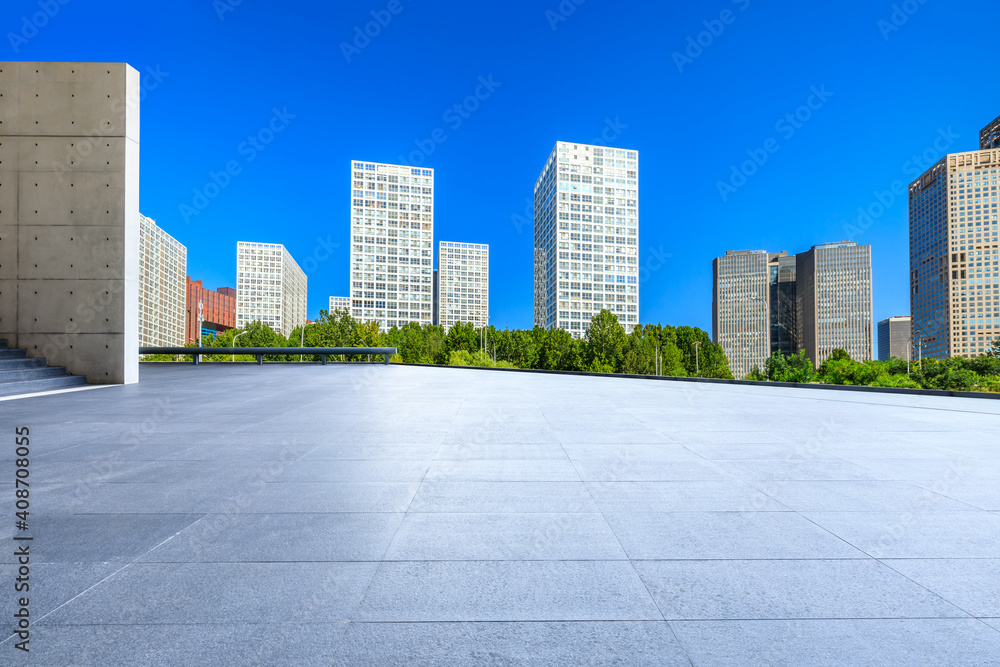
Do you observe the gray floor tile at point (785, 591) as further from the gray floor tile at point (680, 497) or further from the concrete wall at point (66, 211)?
the concrete wall at point (66, 211)

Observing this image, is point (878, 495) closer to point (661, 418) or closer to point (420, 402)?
point (661, 418)

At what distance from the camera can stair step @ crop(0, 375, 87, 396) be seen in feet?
35.7

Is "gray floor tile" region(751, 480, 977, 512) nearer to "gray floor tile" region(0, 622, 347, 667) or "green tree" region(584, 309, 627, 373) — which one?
"gray floor tile" region(0, 622, 347, 667)

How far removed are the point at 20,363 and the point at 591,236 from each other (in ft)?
495

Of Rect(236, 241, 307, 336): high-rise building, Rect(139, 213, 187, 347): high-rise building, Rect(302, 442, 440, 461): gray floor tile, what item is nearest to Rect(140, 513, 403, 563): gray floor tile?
Rect(302, 442, 440, 461): gray floor tile

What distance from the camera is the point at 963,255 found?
5044 inches

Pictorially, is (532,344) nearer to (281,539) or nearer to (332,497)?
(332,497)

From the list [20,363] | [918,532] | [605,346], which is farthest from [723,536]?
[605,346]

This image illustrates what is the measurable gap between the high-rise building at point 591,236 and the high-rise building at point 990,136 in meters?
88.6

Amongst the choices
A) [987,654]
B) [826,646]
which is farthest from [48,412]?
[987,654]

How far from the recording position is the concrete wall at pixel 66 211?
1309 centimetres

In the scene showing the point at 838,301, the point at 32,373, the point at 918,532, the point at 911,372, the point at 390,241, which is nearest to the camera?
the point at 918,532

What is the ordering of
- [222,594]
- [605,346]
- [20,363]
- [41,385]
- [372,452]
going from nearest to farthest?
1. [222,594]
2. [372,452]
3. [41,385]
4. [20,363]
5. [605,346]

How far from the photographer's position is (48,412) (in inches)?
322
